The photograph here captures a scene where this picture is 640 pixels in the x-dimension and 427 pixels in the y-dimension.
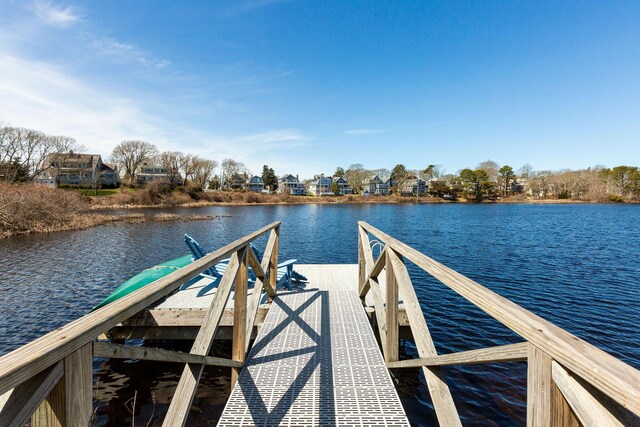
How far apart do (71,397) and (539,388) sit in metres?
1.86

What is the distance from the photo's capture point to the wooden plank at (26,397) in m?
0.93

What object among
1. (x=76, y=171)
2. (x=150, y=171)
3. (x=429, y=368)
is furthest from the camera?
(x=150, y=171)

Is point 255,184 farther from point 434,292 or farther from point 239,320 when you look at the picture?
point 239,320

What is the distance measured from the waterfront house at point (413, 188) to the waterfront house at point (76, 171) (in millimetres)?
80385

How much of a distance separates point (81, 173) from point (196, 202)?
2951 cm

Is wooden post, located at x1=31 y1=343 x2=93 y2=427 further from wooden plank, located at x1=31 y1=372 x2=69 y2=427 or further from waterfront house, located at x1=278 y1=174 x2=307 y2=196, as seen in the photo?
waterfront house, located at x1=278 y1=174 x2=307 y2=196

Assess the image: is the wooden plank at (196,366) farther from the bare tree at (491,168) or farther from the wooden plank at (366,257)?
the bare tree at (491,168)

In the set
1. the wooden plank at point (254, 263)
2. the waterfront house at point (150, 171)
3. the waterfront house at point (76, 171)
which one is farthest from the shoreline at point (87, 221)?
the waterfront house at point (150, 171)

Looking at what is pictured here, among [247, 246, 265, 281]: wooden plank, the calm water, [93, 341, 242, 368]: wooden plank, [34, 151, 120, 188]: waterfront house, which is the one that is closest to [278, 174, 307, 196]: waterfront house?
[34, 151, 120, 188]: waterfront house

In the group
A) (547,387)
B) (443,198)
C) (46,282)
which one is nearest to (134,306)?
(547,387)

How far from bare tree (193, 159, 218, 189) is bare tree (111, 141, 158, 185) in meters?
11.4

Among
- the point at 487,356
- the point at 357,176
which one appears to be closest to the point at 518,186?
the point at 357,176

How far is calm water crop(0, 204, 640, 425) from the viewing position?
18.7 ft

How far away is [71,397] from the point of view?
3.92 ft
